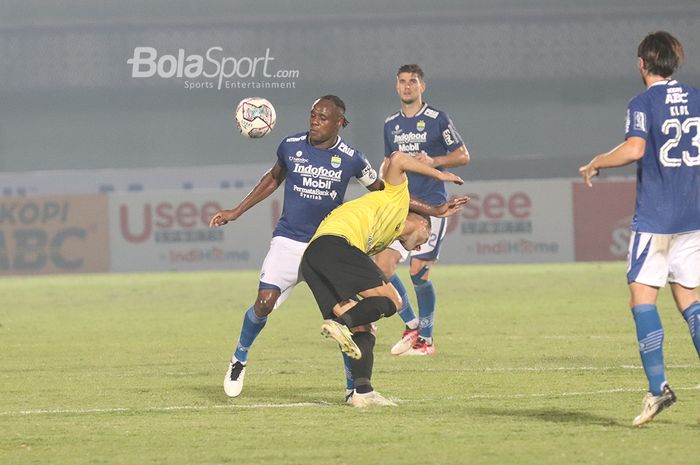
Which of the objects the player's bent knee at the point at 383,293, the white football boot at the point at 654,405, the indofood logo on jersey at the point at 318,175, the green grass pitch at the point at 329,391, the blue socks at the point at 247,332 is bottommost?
the green grass pitch at the point at 329,391

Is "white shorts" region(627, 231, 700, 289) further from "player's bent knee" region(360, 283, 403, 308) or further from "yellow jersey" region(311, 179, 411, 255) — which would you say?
"yellow jersey" region(311, 179, 411, 255)

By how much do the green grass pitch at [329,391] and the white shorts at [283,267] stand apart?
0.75 m

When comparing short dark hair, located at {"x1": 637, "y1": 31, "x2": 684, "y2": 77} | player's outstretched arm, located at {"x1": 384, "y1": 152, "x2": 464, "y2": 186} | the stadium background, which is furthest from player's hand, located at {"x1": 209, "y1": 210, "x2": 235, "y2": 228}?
the stadium background

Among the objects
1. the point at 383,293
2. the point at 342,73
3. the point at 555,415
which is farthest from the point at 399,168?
the point at 342,73

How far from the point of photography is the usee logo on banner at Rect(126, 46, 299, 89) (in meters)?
37.2

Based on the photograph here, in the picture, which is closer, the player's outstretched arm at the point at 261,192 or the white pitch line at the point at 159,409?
the white pitch line at the point at 159,409

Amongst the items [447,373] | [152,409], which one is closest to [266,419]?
[152,409]

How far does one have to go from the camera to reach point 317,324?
15.3 metres

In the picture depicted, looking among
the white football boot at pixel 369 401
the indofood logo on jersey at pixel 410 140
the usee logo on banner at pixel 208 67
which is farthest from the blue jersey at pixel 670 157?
the usee logo on banner at pixel 208 67

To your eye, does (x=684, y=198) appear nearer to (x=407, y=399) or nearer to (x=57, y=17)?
(x=407, y=399)

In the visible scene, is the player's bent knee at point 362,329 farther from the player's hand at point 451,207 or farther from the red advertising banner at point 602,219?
the red advertising banner at point 602,219

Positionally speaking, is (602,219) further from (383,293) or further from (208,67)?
(383,293)

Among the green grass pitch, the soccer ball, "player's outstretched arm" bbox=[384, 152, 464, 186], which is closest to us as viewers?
the green grass pitch

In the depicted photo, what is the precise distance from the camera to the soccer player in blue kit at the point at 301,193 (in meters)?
8.63
